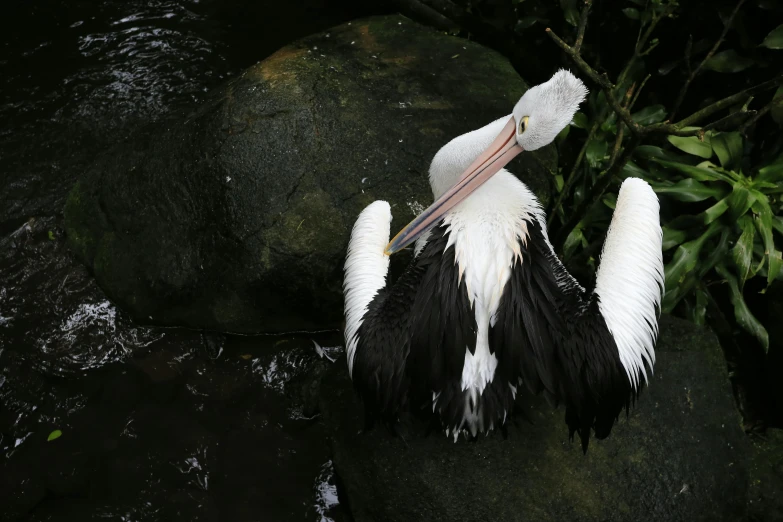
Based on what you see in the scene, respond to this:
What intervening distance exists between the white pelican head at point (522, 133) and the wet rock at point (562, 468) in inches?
32.4

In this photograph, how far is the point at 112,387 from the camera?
9.86 feet

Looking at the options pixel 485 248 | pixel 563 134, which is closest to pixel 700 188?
pixel 563 134

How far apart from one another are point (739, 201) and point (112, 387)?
10.1ft

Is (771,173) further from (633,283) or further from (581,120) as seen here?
(633,283)

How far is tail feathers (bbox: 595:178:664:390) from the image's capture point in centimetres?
208

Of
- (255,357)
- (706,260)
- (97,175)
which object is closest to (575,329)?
(706,260)

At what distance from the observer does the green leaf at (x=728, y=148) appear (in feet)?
9.65

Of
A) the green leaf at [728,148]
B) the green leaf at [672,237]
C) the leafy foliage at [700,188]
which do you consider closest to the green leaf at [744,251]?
the leafy foliage at [700,188]

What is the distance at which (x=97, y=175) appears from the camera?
11.2ft

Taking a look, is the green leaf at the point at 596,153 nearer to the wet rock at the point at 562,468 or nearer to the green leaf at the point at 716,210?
the green leaf at the point at 716,210

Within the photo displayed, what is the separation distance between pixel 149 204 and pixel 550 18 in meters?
2.57

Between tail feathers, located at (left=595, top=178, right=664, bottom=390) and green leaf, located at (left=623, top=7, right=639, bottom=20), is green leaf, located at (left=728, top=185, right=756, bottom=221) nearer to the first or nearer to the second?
tail feathers, located at (left=595, top=178, right=664, bottom=390)

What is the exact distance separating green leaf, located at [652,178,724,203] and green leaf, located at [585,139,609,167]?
1.40 ft

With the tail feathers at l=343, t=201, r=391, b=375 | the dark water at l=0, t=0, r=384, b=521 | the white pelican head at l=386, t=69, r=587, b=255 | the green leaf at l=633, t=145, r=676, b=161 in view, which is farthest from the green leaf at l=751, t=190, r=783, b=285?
the dark water at l=0, t=0, r=384, b=521
